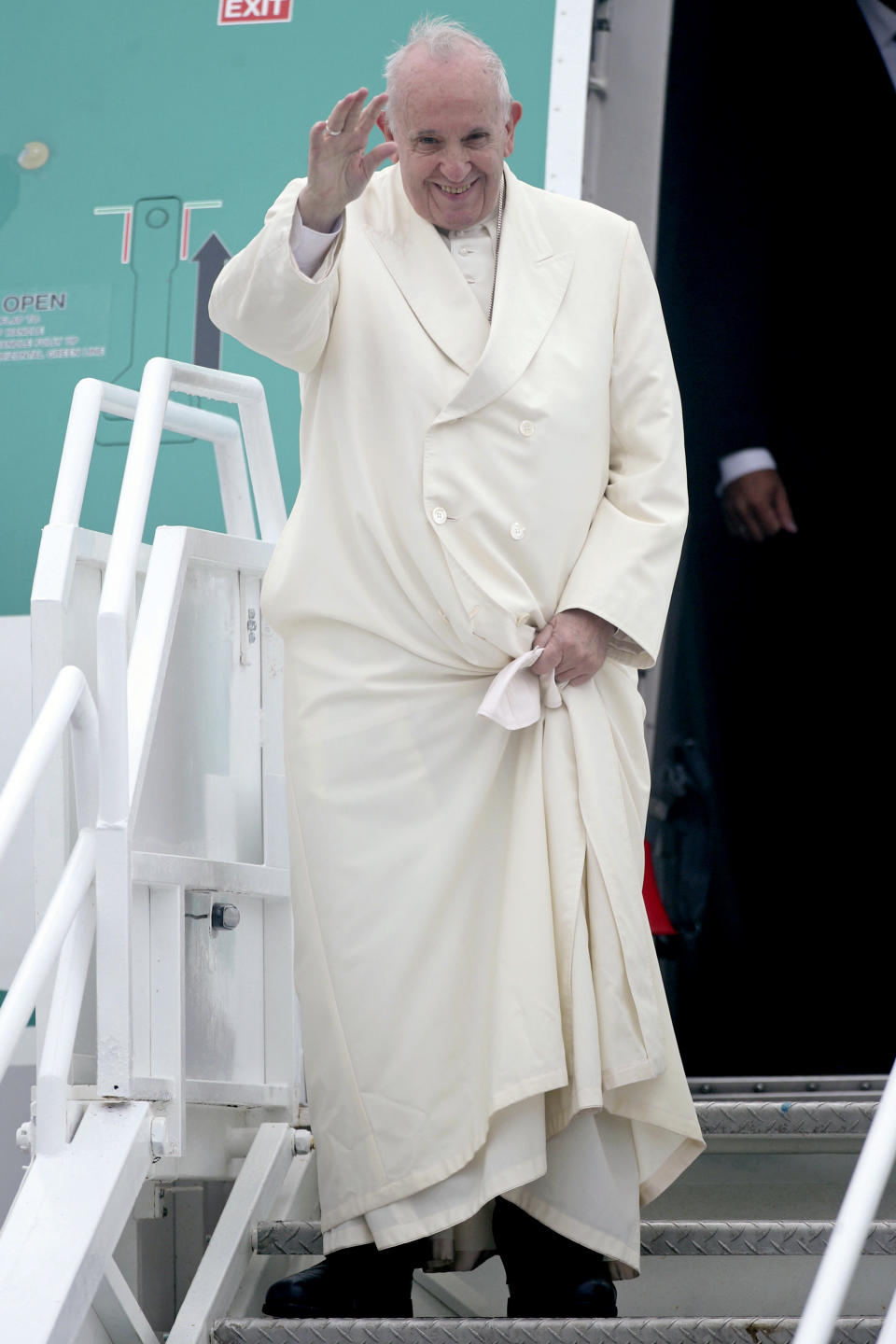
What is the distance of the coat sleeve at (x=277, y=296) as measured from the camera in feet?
7.84

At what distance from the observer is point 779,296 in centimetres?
513

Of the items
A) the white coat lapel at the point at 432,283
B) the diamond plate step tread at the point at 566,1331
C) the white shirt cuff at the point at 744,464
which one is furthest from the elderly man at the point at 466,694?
Answer: the white shirt cuff at the point at 744,464

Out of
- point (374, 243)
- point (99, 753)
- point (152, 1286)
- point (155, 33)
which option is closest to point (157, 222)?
point (155, 33)

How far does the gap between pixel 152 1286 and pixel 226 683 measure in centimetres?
95

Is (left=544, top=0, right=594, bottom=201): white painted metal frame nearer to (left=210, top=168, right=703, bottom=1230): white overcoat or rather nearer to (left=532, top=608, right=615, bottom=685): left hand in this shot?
(left=210, top=168, right=703, bottom=1230): white overcoat

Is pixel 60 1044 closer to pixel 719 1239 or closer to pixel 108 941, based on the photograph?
pixel 108 941

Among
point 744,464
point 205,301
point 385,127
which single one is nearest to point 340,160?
point 385,127

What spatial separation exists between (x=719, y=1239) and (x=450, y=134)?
1.52 meters

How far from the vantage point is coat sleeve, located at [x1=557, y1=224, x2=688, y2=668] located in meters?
2.48

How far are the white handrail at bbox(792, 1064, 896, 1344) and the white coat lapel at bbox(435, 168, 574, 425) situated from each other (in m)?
1.13

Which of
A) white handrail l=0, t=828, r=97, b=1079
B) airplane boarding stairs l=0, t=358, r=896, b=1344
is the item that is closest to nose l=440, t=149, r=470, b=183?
airplane boarding stairs l=0, t=358, r=896, b=1344

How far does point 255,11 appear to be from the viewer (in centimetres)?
370

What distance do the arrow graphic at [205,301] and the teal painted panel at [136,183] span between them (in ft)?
0.04

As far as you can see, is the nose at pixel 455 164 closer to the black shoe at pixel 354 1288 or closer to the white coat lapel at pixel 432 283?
the white coat lapel at pixel 432 283
